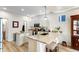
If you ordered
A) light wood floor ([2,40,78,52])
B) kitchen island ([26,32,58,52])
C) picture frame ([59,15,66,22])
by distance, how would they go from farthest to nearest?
picture frame ([59,15,66,22]), kitchen island ([26,32,58,52]), light wood floor ([2,40,78,52])

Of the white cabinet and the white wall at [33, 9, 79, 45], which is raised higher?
the white wall at [33, 9, 79, 45]

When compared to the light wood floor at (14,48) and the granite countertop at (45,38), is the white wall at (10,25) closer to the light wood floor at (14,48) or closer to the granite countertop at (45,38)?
the light wood floor at (14,48)

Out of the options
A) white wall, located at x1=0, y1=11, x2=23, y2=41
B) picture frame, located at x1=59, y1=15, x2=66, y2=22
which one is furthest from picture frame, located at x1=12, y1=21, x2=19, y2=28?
picture frame, located at x1=59, y1=15, x2=66, y2=22

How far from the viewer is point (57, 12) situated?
67.8 inches

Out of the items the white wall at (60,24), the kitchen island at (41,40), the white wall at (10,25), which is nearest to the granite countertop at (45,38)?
the kitchen island at (41,40)

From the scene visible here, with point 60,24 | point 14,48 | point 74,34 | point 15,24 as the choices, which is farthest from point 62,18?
point 14,48

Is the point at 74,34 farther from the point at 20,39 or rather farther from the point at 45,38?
the point at 20,39

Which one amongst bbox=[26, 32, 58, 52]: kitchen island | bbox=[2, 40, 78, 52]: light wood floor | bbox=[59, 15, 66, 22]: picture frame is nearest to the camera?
bbox=[2, 40, 78, 52]: light wood floor

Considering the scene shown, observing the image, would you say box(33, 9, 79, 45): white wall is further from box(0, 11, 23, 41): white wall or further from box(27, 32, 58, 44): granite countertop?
box(0, 11, 23, 41): white wall

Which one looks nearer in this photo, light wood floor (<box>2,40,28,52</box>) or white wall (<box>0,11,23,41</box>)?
light wood floor (<box>2,40,28,52</box>)

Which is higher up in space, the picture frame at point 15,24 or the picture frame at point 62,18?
the picture frame at point 62,18
